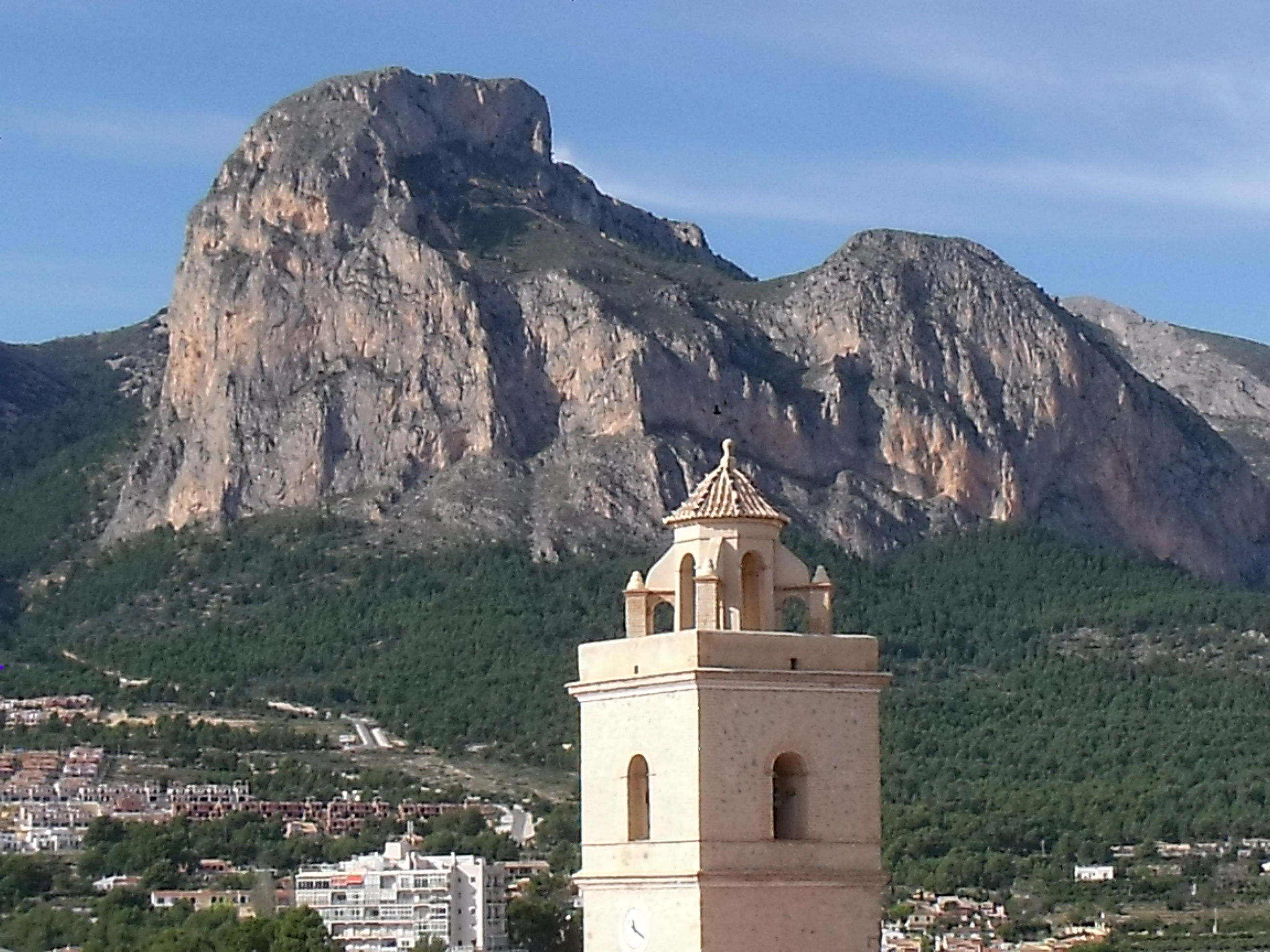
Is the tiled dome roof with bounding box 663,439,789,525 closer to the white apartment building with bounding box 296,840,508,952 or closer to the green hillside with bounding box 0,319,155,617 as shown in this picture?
the white apartment building with bounding box 296,840,508,952

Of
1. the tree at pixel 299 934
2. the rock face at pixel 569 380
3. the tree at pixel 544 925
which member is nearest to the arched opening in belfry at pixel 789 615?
the tree at pixel 299 934

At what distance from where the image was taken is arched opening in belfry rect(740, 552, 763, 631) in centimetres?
3762

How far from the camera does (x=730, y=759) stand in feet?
120

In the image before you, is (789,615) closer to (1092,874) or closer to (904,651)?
(1092,874)

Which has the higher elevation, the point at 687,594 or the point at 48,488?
the point at 48,488

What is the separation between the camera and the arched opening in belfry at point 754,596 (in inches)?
1481

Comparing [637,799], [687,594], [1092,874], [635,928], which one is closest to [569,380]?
[1092,874]

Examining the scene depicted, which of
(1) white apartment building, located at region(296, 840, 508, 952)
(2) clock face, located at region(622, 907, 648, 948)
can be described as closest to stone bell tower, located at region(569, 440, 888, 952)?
(2) clock face, located at region(622, 907, 648, 948)

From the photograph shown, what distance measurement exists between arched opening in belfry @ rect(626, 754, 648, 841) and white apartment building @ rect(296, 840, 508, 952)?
255ft

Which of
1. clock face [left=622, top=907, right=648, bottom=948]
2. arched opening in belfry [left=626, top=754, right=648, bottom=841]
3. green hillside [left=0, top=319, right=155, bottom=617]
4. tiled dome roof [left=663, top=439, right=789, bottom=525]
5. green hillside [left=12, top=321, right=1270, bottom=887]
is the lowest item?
clock face [left=622, top=907, right=648, bottom=948]

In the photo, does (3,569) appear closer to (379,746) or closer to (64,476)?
(64,476)

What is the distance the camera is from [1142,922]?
12094cm

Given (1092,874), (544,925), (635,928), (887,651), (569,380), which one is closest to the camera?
(635,928)

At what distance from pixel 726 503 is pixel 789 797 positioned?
9.79ft
